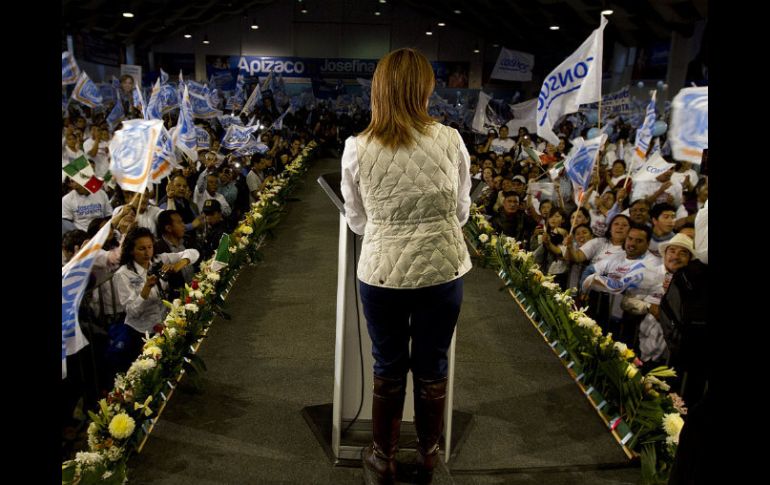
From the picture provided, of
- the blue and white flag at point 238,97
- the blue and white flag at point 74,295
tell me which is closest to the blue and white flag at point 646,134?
the blue and white flag at point 74,295

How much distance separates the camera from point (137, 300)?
4.20 meters

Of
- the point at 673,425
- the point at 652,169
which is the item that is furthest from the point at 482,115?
the point at 673,425

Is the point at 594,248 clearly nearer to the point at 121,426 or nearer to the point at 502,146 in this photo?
the point at 121,426

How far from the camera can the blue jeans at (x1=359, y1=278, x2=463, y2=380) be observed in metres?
2.26

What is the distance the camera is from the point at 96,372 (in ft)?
12.4

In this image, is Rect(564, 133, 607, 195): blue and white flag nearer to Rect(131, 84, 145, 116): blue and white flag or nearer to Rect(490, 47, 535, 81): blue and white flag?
Rect(131, 84, 145, 116): blue and white flag

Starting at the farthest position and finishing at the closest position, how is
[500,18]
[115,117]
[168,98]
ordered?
[500,18]
[115,117]
[168,98]

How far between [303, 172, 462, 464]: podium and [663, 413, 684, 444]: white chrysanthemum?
3.20ft

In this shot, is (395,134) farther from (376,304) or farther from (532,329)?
(532,329)

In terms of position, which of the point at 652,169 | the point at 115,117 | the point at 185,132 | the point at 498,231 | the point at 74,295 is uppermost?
the point at 115,117

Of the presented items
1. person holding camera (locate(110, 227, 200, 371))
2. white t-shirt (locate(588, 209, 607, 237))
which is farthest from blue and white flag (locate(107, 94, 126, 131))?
white t-shirt (locate(588, 209, 607, 237))

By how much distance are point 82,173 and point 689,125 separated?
15.1 ft

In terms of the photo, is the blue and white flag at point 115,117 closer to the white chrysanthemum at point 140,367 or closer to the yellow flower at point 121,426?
the white chrysanthemum at point 140,367
